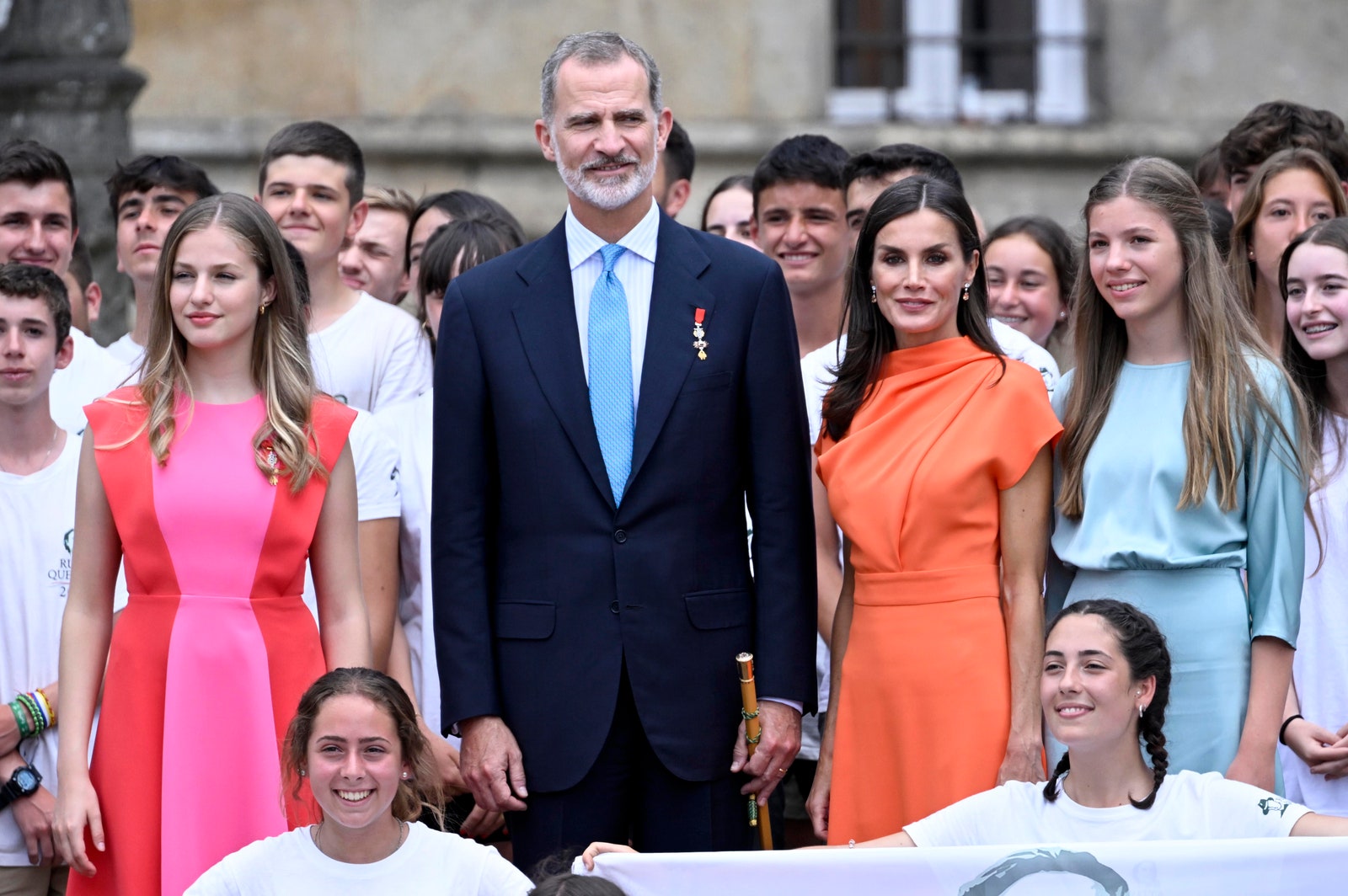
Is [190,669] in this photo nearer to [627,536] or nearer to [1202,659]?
[627,536]

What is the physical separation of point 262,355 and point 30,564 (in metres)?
0.91

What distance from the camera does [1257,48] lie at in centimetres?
1141

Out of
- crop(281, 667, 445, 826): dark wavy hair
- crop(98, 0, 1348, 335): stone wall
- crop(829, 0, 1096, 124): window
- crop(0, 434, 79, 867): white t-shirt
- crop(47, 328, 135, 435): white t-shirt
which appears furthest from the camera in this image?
crop(829, 0, 1096, 124): window

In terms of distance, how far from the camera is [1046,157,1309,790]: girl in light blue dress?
182 inches

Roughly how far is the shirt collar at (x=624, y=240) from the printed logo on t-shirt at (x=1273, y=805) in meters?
1.82

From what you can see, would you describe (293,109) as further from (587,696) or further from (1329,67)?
(587,696)

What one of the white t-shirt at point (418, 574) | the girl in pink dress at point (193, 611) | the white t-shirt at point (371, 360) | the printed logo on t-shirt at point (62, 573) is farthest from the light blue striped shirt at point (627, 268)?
the printed logo on t-shirt at point (62, 573)

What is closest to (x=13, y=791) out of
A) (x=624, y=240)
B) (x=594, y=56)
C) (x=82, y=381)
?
(x=82, y=381)

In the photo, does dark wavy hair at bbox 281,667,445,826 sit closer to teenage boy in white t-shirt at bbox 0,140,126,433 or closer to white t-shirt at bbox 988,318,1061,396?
white t-shirt at bbox 988,318,1061,396

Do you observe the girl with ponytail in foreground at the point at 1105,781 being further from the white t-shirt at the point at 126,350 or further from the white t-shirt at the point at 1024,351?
the white t-shirt at the point at 126,350

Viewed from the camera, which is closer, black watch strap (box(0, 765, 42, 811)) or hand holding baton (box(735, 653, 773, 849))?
hand holding baton (box(735, 653, 773, 849))

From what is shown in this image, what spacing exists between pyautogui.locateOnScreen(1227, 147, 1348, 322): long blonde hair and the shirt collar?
2021 mm

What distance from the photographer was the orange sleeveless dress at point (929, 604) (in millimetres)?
4652

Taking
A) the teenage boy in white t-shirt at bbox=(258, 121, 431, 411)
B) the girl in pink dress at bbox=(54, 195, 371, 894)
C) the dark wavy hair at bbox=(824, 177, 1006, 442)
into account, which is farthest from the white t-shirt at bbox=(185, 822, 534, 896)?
the teenage boy in white t-shirt at bbox=(258, 121, 431, 411)
